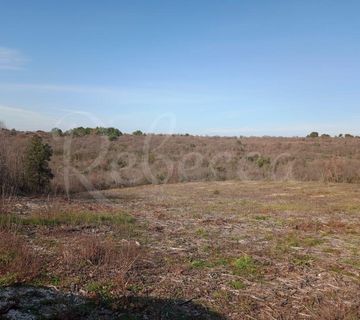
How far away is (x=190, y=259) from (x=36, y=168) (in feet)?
38.2

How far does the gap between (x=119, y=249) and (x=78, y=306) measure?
6.59ft

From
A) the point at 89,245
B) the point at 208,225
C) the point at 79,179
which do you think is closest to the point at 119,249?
the point at 89,245

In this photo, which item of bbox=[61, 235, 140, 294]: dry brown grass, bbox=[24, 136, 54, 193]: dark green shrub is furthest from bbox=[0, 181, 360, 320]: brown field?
bbox=[24, 136, 54, 193]: dark green shrub

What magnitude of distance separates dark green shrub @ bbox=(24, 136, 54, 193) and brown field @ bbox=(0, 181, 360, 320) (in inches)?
196

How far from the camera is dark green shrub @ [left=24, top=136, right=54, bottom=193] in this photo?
56.1 ft

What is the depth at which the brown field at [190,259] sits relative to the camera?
546cm

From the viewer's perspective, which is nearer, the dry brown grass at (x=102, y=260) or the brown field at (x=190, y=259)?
the brown field at (x=190, y=259)

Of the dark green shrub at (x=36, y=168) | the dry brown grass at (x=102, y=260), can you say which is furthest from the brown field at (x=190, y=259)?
the dark green shrub at (x=36, y=168)

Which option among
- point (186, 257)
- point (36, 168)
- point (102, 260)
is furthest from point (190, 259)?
point (36, 168)

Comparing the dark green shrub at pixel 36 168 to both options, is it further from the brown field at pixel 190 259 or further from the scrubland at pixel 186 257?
the brown field at pixel 190 259

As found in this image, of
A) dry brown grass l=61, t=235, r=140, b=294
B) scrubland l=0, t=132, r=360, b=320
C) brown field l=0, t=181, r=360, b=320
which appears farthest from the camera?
dry brown grass l=61, t=235, r=140, b=294

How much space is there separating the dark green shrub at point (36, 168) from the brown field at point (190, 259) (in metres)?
4.97

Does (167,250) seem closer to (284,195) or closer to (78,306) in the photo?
(78,306)

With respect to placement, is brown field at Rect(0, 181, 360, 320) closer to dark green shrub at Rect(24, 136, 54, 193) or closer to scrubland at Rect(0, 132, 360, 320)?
scrubland at Rect(0, 132, 360, 320)
